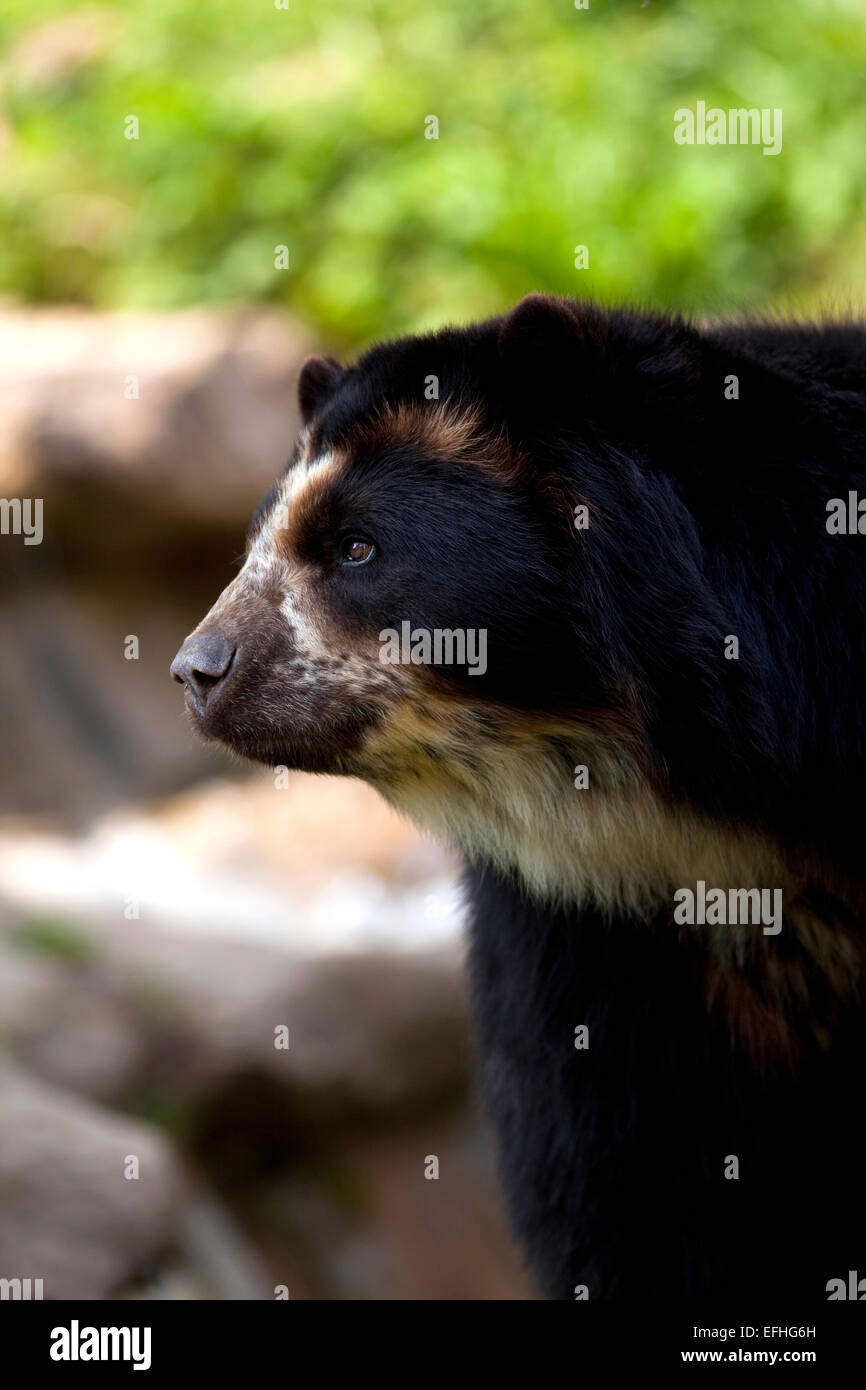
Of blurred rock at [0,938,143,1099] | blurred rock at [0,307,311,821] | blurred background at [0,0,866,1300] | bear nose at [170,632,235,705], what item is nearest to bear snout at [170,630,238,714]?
bear nose at [170,632,235,705]

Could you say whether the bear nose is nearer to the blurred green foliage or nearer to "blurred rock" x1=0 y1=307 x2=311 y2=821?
"blurred rock" x1=0 y1=307 x2=311 y2=821

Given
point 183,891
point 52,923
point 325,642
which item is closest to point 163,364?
point 183,891

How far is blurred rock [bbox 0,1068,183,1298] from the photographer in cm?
417

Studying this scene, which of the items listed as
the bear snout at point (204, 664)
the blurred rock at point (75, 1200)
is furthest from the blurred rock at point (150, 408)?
the bear snout at point (204, 664)

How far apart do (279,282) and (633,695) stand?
7.16 metres

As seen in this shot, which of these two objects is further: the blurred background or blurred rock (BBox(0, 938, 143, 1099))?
the blurred background

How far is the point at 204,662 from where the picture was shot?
303cm

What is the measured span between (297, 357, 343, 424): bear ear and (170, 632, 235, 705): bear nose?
62 cm

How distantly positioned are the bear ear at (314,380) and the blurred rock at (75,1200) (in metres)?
2.30

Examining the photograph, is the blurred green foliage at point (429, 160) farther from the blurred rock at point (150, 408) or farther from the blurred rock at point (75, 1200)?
the blurred rock at point (75, 1200)

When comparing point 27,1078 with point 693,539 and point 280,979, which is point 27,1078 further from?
point 693,539

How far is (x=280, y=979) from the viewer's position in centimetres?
611

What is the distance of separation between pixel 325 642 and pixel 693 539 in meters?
0.74

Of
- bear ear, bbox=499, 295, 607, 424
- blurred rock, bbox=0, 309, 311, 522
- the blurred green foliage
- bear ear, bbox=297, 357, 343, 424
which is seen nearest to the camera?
bear ear, bbox=499, 295, 607, 424
